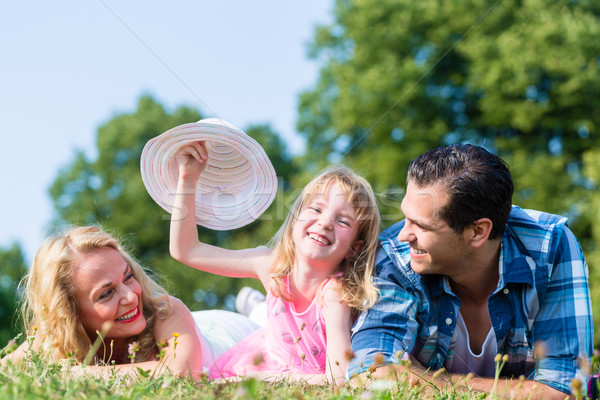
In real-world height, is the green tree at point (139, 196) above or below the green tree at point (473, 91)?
below

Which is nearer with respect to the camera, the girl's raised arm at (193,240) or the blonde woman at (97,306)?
the blonde woman at (97,306)

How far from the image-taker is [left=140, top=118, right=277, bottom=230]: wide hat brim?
13.3 ft

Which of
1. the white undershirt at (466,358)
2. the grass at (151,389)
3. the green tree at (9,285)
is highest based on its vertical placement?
the white undershirt at (466,358)

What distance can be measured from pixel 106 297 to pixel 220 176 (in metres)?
1.22

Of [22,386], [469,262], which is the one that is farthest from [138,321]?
[469,262]

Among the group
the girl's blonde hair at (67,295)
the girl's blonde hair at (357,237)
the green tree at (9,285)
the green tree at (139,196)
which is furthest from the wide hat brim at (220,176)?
the green tree at (139,196)

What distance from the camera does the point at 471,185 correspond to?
3.83 m

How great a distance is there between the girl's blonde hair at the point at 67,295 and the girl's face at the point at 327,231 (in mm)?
1047

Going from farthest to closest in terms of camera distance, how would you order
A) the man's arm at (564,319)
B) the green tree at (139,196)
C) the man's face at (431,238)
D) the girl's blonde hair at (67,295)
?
the green tree at (139,196) < the girl's blonde hair at (67,295) < the man's face at (431,238) < the man's arm at (564,319)

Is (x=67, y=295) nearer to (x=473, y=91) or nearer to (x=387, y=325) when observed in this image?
(x=387, y=325)

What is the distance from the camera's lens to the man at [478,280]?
3705 millimetres

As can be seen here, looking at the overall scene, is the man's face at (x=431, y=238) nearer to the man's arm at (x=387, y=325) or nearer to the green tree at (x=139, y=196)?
the man's arm at (x=387, y=325)

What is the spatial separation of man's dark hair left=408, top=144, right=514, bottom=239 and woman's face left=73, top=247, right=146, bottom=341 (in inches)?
80.1

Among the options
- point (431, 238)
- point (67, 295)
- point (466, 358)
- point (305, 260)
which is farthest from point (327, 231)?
point (67, 295)
